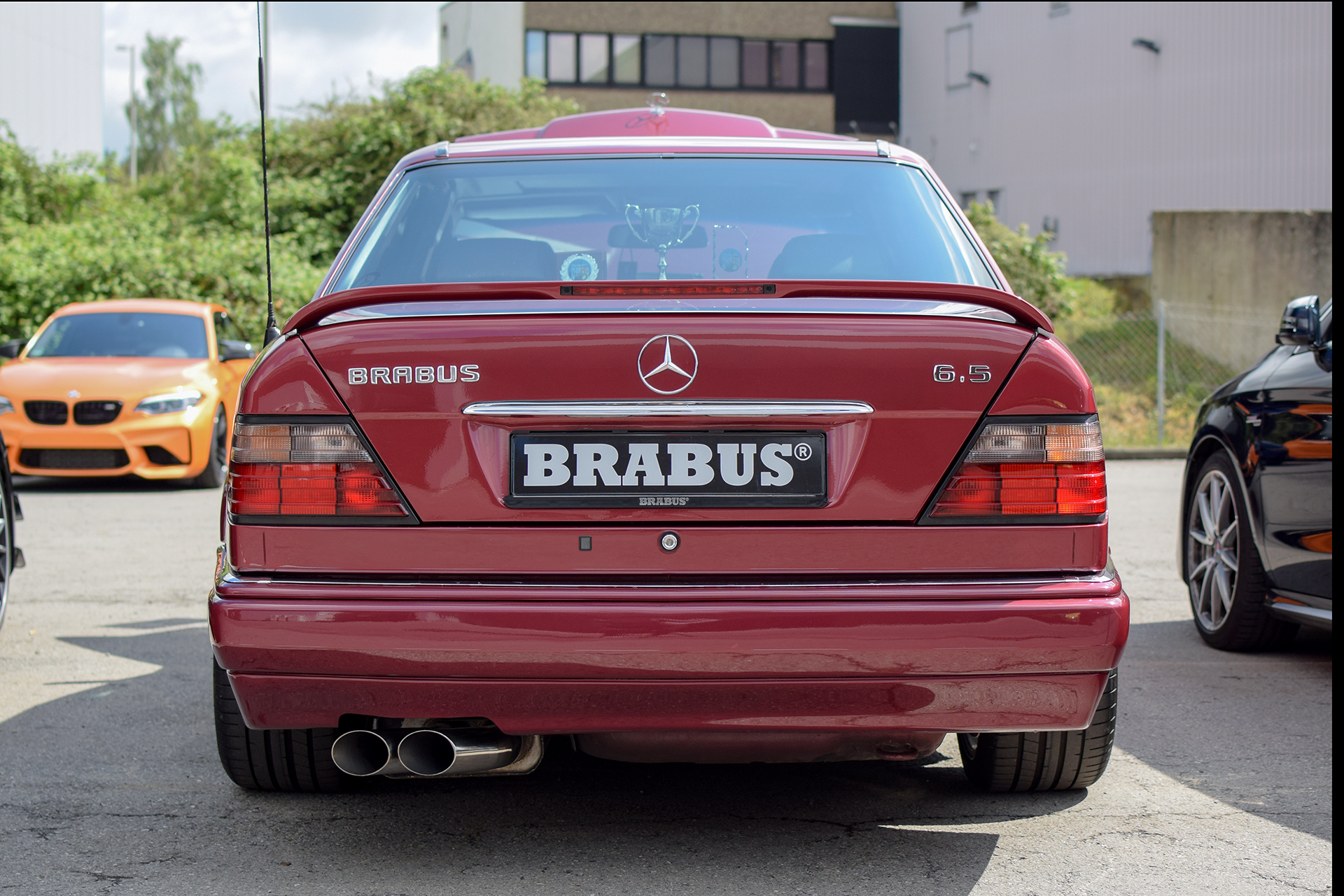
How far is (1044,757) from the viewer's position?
368 centimetres

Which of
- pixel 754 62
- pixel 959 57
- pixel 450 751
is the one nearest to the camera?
pixel 450 751

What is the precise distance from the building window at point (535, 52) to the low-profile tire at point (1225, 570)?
32727 millimetres

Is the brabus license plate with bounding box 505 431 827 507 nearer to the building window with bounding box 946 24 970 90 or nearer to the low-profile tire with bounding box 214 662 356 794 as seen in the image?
the low-profile tire with bounding box 214 662 356 794

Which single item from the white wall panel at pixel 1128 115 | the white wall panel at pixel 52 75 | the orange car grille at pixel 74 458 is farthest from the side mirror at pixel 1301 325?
the white wall panel at pixel 52 75

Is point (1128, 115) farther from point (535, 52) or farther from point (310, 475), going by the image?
point (310, 475)

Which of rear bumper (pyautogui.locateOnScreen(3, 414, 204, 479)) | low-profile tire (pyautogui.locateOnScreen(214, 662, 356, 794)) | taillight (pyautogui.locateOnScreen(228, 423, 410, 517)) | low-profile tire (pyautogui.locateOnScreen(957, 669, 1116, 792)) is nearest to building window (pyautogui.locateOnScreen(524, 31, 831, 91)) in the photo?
rear bumper (pyautogui.locateOnScreen(3, 414, 204, 479))

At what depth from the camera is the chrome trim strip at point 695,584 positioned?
9.62ft

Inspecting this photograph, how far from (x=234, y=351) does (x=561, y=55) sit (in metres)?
26.8

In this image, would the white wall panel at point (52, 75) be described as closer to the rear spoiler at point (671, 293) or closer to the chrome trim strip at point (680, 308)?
the rear spoiler at point (671, 293)

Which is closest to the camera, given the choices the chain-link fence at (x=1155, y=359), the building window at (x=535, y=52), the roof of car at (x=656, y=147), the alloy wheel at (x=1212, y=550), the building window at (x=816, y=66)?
the roof of car at (x=656, y=147)

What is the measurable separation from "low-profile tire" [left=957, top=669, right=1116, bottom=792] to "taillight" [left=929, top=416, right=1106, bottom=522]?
0.74m

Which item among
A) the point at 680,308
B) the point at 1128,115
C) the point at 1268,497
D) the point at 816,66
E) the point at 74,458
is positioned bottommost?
the point at 74,458

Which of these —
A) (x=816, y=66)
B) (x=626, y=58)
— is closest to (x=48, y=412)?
(x=626, y=58)

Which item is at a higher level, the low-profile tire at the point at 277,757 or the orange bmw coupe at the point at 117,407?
the orange bmw coupe at the point at 117,407
